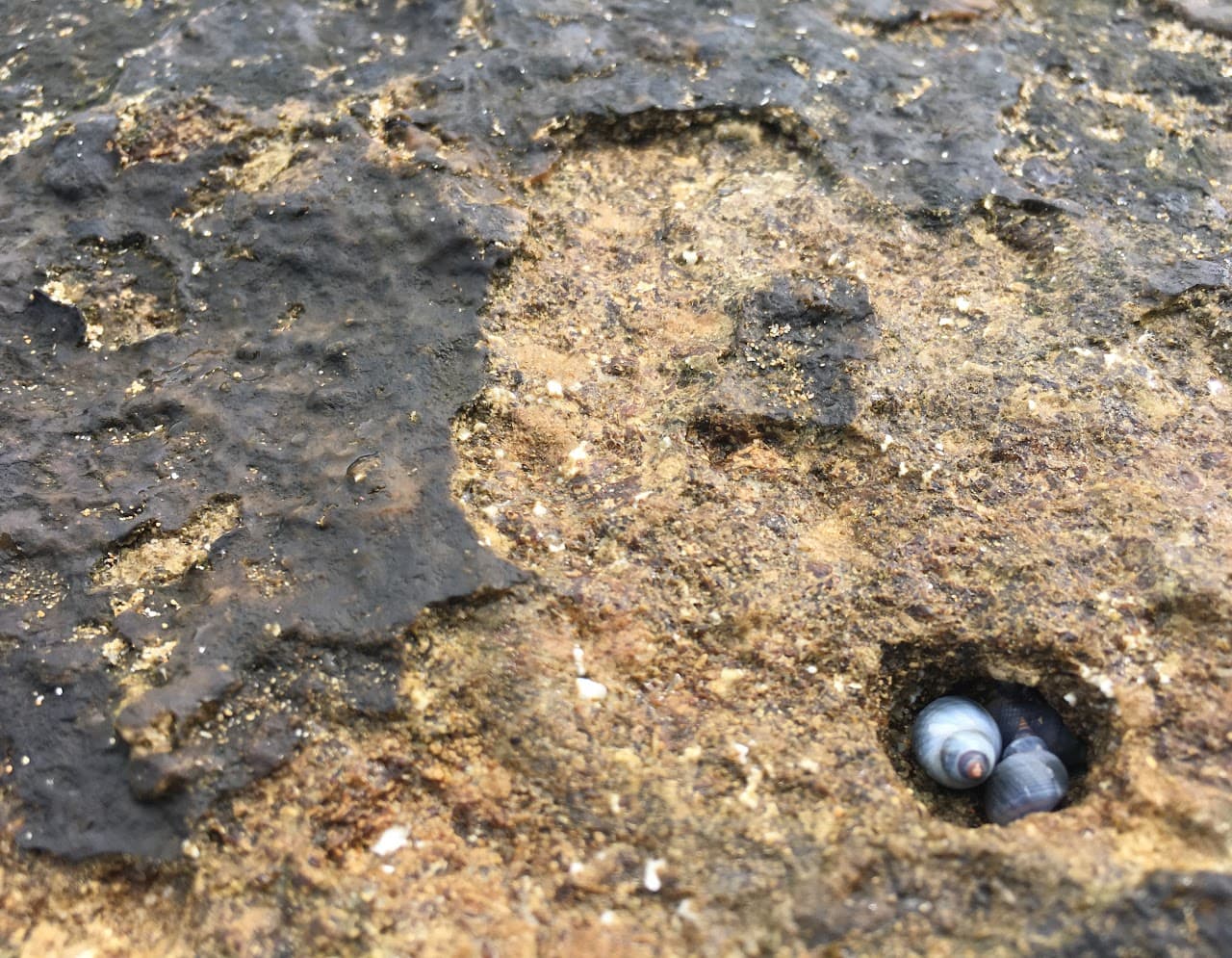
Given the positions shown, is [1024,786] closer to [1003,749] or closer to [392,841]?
[1003,749]

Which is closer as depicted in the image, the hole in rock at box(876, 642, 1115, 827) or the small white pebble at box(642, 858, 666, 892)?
the small white pebble at box(642, 858, 666, 892)

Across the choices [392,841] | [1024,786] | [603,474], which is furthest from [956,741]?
[392,841]

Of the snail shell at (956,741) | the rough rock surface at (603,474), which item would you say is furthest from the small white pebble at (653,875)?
the snail shell at (956,741)

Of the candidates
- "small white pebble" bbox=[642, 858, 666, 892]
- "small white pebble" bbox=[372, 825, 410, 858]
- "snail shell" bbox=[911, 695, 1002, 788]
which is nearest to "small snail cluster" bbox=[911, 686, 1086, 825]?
"snail shell" bbox=[911, 695, 1002, 788]

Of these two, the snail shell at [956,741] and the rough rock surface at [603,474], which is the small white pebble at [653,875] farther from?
the snail shell at [956,741]

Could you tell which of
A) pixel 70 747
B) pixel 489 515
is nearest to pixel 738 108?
pixel 489 515

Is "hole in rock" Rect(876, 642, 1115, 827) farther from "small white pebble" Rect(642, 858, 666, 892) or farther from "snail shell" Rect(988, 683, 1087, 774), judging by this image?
"small white pebble" Rect(642, 858, 666, 892)

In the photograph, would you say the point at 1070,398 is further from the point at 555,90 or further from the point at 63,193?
the point at 63,193
